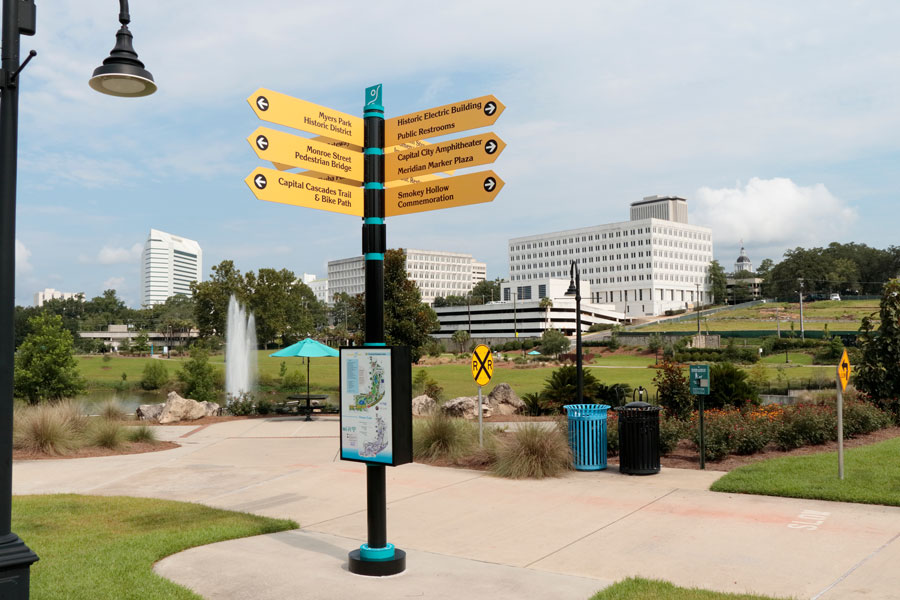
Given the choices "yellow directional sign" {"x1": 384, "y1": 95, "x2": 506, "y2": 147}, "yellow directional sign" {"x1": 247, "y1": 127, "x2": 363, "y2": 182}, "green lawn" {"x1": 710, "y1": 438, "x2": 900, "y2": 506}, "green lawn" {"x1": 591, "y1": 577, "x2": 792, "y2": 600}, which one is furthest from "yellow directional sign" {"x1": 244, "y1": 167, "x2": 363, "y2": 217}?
"green lawn" {"x1": 710, "y1": 438, "x2": 900, "y2": 506}

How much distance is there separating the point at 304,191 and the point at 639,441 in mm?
7291

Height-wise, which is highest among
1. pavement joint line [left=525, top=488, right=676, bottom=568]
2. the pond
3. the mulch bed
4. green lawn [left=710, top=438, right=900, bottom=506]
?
green lawn [left=710, top=438, right=900, bottom=506]

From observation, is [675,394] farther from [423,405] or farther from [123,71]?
[123,71]

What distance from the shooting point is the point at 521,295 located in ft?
537

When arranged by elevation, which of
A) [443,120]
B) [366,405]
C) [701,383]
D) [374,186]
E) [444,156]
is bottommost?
[701,383]

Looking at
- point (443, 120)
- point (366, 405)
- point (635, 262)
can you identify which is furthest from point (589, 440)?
point (635, 262)

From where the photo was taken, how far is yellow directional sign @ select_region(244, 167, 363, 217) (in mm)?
6227

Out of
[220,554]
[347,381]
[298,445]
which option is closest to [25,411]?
[298,445]

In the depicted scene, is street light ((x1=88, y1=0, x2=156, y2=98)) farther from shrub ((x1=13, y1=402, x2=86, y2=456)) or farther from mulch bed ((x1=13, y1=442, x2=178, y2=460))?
shrub ((x1=13, y1=402, x2=86, y2=456))

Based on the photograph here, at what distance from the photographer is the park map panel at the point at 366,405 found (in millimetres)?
6387

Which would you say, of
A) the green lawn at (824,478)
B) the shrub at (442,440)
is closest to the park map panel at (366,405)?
the green lawn at (824,478)

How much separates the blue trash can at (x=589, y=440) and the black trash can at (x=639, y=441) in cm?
46

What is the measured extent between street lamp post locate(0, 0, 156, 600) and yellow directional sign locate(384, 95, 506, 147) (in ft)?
10.4

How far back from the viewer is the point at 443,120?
21.9 feet
